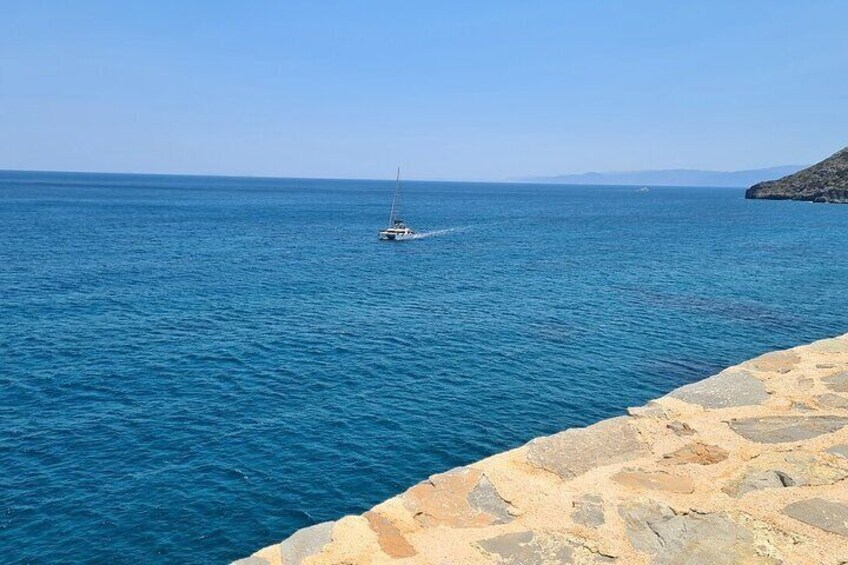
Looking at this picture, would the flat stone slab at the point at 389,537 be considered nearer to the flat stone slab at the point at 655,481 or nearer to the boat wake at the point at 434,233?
the flat stone slab at the point at 655,481

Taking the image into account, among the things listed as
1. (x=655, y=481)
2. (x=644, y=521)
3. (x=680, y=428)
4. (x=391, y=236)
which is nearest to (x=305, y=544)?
(x=644, y=521)

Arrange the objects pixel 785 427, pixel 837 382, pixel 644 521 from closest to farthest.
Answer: pixel 644 521 < pixel 785 427 < pixel 837 382

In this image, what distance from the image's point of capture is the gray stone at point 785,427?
83.4ft

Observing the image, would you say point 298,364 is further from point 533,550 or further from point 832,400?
point 832,400

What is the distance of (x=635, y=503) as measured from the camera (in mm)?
20797

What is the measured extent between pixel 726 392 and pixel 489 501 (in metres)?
17.3

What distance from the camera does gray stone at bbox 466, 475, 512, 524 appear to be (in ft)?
67.1

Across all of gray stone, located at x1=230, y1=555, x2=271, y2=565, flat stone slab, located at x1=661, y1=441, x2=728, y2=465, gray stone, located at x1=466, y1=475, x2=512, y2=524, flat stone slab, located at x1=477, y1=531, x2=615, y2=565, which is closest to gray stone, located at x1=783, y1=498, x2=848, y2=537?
flat stone slab, located at x1=661, y1=441, x2=728, y2=465

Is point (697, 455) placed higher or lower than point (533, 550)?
higher

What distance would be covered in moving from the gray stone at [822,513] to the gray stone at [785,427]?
5.32 m

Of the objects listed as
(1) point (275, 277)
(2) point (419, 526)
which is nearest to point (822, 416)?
(2) point (419, 526)

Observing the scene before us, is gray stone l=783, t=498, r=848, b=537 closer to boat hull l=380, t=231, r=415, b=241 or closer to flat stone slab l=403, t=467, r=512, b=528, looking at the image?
flat stone slab l=403, t=467, r=512, b=528

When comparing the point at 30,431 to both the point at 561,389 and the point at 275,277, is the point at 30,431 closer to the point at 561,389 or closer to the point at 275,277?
the point at 561,389

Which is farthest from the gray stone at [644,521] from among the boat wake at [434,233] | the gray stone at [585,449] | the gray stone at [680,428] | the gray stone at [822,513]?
the boat wake at [434,233]
